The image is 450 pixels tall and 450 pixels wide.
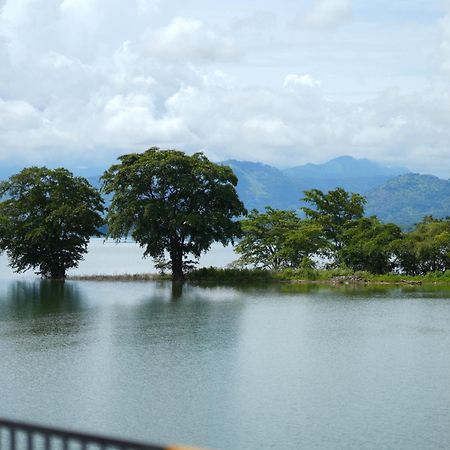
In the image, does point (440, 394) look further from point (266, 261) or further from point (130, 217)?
point (266, 261)

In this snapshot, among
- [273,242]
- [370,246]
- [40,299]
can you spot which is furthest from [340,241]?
[40,299]

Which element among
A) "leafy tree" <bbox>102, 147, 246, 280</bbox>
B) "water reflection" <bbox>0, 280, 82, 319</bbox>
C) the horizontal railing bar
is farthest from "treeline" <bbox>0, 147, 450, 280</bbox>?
the horizontal railing bar

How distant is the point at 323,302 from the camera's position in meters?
29.8

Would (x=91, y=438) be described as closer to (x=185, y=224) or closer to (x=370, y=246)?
(x=185, y=224)

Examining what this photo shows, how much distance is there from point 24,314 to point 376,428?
17.9 m

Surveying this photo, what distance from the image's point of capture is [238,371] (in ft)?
54.1

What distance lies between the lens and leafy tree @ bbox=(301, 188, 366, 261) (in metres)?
42.3

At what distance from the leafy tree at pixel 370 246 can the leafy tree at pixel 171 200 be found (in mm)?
6373

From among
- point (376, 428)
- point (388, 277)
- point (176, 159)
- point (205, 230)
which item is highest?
point (176, 159)

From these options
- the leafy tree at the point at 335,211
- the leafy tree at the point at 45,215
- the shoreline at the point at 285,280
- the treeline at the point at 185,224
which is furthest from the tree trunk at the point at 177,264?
the leafy tree at the point at 335,211

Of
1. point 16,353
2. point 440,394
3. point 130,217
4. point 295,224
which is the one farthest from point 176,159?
point 440,394

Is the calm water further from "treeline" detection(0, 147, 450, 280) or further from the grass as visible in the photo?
"treeline" detection(0, 147, 450, 280)

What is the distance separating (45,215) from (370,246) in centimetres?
1765

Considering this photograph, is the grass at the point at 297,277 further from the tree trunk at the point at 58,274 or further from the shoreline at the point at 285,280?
the tree trunk at the point at 58,274
